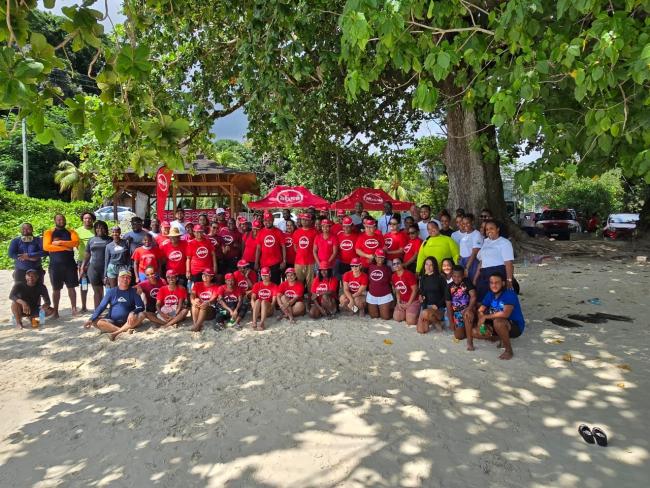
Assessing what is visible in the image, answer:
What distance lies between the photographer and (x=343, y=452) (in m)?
3.56

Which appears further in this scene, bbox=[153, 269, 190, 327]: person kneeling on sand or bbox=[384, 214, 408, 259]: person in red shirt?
bbox=[384, 214, 408, 259]: person in red shirt

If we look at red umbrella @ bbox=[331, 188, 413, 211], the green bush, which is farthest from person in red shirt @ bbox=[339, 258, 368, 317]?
the green bush

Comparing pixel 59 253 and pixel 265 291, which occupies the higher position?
pixel 59 253

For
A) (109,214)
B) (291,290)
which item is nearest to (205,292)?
(291,290)

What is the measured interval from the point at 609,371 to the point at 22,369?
22.7 feet

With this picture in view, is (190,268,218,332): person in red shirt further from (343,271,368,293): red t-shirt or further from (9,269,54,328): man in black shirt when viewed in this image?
(9,269,54,328): man in black shirt

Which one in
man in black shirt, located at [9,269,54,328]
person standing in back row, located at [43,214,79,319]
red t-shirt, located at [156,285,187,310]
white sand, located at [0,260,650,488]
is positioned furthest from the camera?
person standing in back row, located at [43,214,79,319]

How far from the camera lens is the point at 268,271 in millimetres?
7367

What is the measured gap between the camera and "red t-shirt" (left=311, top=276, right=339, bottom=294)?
759cm

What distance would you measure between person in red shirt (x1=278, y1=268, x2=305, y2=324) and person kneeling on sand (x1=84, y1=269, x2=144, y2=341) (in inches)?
85.2

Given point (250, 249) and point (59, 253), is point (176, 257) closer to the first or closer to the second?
point (250, 249)

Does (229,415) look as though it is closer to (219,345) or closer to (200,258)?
(219,345)

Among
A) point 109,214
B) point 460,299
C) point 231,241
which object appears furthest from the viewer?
point 109,214

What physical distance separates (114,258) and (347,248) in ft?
13.1
